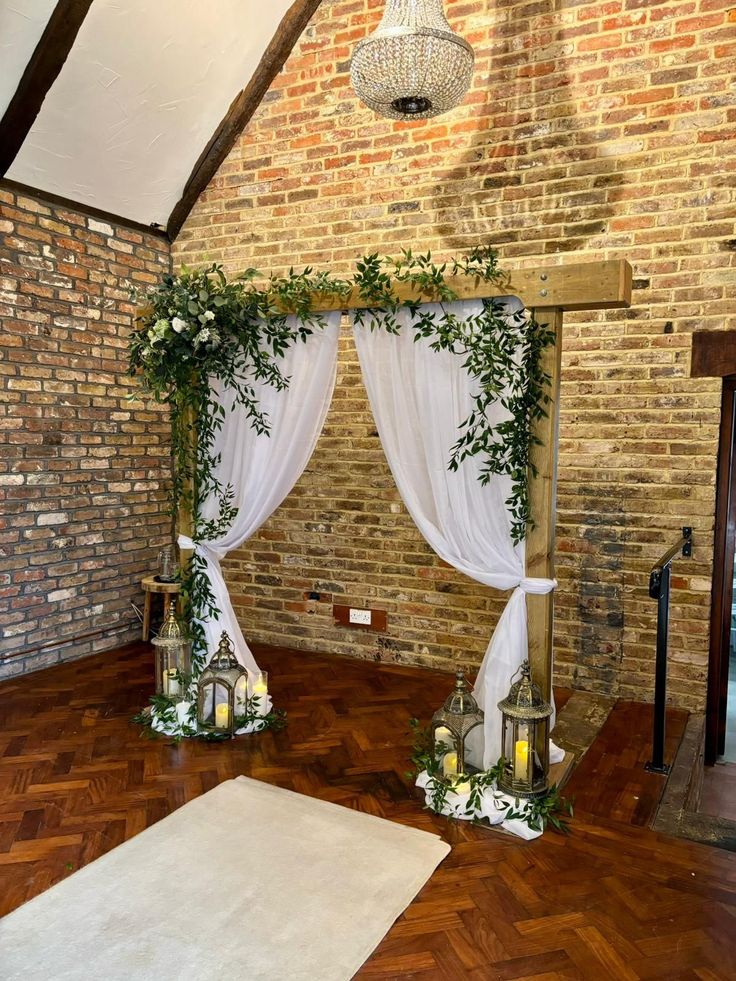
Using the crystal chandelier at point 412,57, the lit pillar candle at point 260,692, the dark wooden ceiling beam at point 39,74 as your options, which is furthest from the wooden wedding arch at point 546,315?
the dark wooden ceiling beam at point 39,74

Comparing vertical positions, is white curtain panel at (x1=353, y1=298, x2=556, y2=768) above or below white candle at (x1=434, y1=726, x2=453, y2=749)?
above

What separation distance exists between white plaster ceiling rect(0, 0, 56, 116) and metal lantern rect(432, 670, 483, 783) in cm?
356

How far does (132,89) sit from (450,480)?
2.95m

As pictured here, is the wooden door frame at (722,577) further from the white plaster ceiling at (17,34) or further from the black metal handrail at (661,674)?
the white plaster ceiling at (17,34)

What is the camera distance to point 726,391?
3.44m

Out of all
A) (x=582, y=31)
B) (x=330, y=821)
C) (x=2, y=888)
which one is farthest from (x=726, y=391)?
(x=2, y=888)

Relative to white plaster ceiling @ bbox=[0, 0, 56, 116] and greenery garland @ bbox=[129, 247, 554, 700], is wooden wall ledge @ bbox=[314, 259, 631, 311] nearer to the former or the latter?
greenery garland @ bbox=[129, 247, 554, 700]

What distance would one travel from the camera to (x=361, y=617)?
4.47 m

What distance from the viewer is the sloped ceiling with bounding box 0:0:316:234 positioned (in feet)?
11.8

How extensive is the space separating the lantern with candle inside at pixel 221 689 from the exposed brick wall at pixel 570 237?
4.43 ft

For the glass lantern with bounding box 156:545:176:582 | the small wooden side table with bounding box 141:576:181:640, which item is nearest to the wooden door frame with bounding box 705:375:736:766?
the small wooden side table with bounding box 141:576:181:640

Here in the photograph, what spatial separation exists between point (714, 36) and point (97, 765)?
433 centimetres

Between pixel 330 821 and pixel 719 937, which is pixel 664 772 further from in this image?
pixel 330 821

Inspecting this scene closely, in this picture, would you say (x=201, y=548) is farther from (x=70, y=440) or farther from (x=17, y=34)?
(x=17, y=34)
